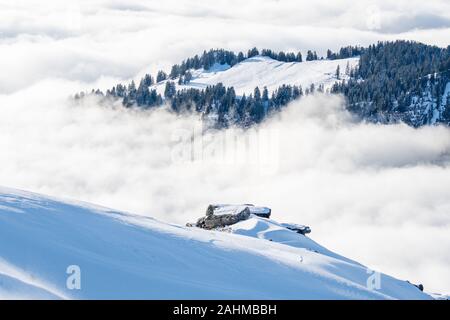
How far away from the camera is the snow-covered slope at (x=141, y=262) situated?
84.5ft

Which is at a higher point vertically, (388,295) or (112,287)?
(112,287)

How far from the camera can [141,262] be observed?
29656 mm

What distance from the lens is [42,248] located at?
27875mm

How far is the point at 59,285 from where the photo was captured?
970 inches

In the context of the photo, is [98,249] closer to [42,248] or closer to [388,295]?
[42,248]

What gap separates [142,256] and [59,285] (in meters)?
6.16

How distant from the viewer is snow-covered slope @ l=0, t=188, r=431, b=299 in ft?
84.5
